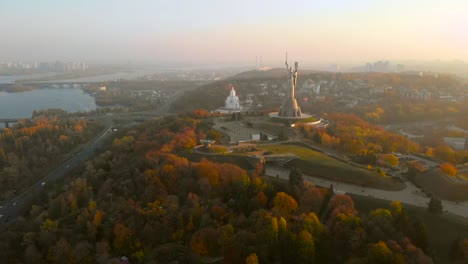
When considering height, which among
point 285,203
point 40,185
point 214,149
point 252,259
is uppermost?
point 214,149

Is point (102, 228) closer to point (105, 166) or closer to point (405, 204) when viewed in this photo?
point (105, 166)

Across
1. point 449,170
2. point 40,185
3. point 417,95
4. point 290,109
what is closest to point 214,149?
point 290,109

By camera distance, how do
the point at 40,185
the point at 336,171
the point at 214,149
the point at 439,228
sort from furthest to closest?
the point at 40,185 → the point at 214,149 → the point at 336,171 → the point at 439,228

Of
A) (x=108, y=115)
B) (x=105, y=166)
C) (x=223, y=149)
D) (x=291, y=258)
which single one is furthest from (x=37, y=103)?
(x=291, y=258)

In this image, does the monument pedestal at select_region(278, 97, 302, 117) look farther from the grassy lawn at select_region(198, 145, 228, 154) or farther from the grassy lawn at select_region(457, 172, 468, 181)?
the grassy lawn at select_region(457, 172, 468, 181)

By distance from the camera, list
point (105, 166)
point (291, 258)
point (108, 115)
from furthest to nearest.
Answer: point (108, 115) < point (105, 166) < point (291, 258)

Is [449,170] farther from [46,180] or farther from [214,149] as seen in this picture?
[46,180]

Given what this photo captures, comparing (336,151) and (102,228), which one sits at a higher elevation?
(336,151)
